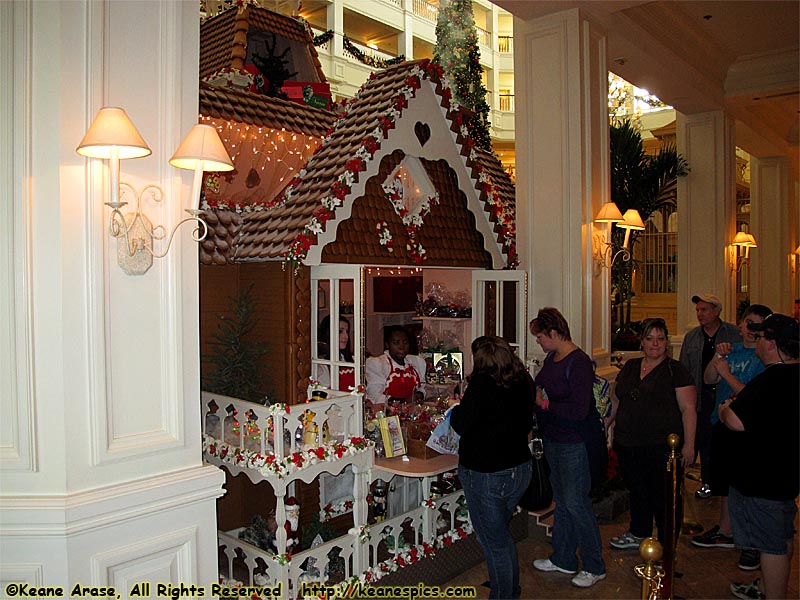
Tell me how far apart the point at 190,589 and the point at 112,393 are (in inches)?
36.6

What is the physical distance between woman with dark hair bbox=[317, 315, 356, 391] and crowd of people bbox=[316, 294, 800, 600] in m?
0.05

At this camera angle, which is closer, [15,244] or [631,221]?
[15,244]

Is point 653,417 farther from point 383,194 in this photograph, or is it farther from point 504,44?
point 504,44

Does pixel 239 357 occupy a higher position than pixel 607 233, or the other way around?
pixel 607 233

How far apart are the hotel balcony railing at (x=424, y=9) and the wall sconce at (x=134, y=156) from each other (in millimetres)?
17973

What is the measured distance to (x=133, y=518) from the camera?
252cm

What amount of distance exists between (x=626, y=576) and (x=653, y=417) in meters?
1.16

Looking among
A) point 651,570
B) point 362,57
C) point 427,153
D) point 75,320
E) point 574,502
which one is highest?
point 362,57

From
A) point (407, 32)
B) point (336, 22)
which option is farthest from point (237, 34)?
point (407, 32)

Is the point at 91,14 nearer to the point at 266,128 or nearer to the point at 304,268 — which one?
the point at 304,268

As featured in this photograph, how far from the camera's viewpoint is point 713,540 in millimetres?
4887

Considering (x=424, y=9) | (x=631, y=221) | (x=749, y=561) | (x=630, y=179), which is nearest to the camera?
(x=749, y=561)

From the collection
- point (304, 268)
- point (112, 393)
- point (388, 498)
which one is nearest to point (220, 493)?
point (112, 393)

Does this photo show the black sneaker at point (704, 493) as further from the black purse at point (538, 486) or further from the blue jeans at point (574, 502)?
the black purse at point (538, 486)
